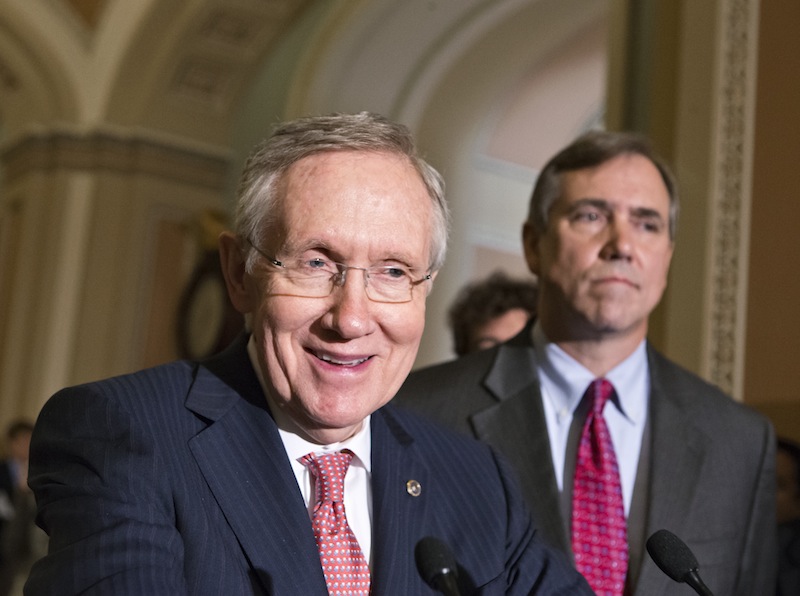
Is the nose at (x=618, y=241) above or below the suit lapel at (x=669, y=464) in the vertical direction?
above

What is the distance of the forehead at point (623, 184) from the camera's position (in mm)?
2682

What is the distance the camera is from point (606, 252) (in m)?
2.62

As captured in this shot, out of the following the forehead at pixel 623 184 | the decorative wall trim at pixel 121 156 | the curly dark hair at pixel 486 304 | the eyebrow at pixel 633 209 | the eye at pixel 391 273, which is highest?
the decorative wall trim at pixel 121 156

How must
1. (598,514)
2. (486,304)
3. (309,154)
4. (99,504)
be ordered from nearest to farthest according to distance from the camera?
(99,504)
(309,154)
(598,514)
(486,304)

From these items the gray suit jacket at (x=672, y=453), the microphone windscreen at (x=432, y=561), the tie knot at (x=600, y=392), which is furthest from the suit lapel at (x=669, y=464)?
the microphone windscreen at (x=432, y=561)

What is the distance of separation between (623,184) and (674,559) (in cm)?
114

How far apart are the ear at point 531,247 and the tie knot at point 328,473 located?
1.10 m

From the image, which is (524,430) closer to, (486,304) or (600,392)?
(600,392)

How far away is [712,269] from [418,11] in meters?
5.28

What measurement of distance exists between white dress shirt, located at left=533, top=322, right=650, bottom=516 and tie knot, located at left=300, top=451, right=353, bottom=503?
0.80 m

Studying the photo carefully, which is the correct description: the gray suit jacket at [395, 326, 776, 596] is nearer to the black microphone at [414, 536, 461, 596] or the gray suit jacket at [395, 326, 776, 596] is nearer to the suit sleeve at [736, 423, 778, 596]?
the suit sleeve at [736, 423, 778, 596]

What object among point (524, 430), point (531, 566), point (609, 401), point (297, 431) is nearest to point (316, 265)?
point (297, 431)

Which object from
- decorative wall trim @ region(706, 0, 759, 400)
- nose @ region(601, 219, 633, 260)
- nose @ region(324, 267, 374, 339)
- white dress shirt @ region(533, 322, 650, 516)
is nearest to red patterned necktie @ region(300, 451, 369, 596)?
nose @ region(324, 267, 374, 339)

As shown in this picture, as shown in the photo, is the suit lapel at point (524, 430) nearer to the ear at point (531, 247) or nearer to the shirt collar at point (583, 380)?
the shirt collar at point (583, 380)
